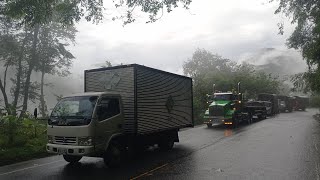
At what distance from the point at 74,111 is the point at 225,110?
1688 centimetres

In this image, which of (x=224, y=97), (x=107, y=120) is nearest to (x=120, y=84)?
(x=107, y=120)

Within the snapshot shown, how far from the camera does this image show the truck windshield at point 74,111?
957cm

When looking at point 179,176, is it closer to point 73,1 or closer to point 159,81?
point 159,81

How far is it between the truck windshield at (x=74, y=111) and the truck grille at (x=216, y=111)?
53.5ft

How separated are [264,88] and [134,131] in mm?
46480

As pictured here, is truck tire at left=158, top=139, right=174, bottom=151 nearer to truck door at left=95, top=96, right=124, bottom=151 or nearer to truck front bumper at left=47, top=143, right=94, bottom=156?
truck door at left=95, top=96, right=124, bottom=151

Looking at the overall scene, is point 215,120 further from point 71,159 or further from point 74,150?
point 74,150

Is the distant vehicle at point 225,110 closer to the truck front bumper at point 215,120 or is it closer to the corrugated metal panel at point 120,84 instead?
the truck front bumper at point 215,120

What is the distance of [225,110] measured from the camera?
25.0 metres

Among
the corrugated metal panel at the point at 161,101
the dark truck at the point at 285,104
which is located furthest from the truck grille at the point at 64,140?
the dark truck at the point at 285,104

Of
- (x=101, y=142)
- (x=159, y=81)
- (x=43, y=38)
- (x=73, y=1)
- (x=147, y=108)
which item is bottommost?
(x=101, y=142)

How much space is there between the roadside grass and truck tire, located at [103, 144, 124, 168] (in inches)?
156

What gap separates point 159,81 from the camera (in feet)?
42.9

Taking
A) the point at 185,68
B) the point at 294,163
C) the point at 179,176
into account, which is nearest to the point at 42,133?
the point at 179,176
